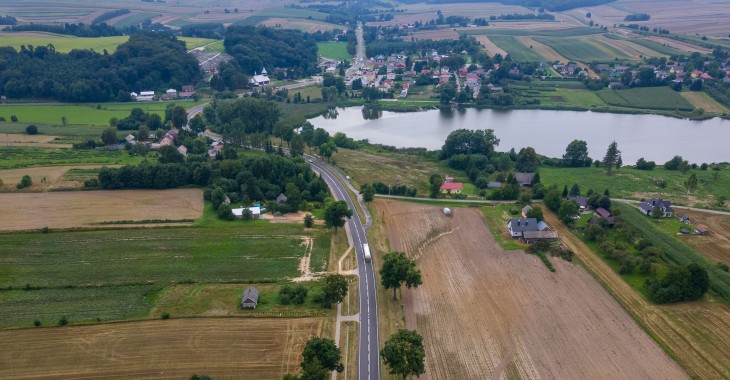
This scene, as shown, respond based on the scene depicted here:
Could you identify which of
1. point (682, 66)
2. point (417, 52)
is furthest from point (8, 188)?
point (682, 66)

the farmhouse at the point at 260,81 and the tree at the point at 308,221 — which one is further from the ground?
the farmhouse at the point at 260,81

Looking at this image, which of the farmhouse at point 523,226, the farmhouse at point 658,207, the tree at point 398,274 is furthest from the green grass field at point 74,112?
the farmhouse at point 658,207

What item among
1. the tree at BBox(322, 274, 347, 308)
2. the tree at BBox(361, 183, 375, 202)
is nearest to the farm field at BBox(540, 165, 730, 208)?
the tree at BBox(361, 183, 375, 202)

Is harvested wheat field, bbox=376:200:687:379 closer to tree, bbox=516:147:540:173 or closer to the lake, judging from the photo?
tree, bbox=516:147:540:173

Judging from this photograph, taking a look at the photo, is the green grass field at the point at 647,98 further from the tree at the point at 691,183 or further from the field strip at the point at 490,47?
the tree at the point at 691,183

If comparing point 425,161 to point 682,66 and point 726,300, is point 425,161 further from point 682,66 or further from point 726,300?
point 682,66
